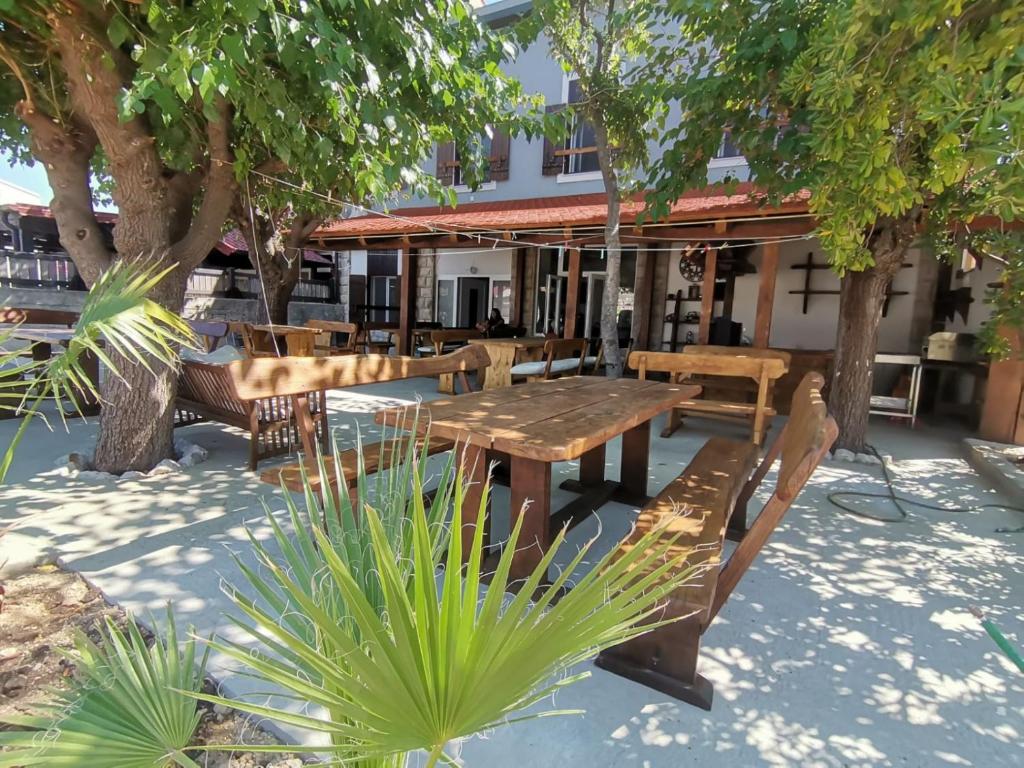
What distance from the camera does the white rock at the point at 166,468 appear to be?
3.85 m

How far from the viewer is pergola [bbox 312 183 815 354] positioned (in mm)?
6359

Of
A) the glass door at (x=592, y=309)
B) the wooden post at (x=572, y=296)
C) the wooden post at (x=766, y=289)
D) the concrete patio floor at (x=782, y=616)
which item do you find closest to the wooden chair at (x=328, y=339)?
the wooden post at (x=572, y=296)

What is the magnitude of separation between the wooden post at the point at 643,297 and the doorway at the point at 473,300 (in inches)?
134

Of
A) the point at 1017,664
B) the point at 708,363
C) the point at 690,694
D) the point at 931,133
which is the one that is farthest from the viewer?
the point at 708,363

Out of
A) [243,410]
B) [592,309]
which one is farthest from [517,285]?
[243,410]

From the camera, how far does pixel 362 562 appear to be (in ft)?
3.36

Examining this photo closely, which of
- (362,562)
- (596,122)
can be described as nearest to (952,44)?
(362,562)

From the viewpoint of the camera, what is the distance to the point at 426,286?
12.9 meters

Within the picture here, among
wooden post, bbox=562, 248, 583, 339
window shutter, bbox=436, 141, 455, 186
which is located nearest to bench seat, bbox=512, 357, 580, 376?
wooden post, bbox=562, 248, 583, 339

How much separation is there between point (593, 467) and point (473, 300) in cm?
903

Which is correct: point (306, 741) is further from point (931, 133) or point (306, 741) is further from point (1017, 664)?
point (931, 133)

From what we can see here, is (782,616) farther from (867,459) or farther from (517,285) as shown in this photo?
(517,285)

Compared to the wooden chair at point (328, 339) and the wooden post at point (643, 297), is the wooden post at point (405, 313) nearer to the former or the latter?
the wooden chair at point (328, 339)

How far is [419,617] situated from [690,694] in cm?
158
